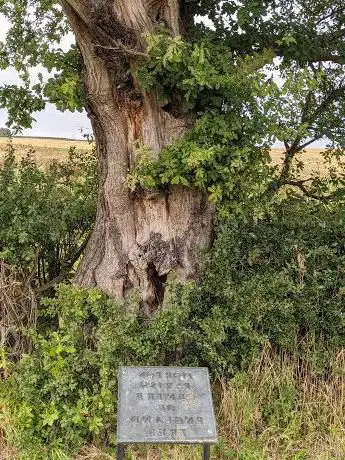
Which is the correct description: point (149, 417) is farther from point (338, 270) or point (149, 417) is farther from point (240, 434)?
point (338, 270)

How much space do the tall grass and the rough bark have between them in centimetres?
108

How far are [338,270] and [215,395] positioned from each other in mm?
1568

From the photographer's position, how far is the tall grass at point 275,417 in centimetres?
412

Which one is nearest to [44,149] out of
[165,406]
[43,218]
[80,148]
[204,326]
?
[80,148]

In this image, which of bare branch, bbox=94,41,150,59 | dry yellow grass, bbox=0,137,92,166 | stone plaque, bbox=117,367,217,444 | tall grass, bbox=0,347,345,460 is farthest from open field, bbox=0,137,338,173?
stone plaque, bbox=117,367,217,444

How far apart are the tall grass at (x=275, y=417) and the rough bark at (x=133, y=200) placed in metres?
1.08

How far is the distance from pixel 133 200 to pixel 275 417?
225 cm

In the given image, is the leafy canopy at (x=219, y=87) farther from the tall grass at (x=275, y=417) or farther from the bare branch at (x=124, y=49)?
the tall grass at (x=275, y=417)

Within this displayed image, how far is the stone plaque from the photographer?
10.4ft

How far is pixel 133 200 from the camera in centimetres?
479

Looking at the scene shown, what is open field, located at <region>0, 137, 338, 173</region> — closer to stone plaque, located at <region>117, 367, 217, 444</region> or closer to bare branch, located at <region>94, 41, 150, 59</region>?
bare branch, located at <region>94, 41, 150, 59</region>

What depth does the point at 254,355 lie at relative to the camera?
462 centimetres

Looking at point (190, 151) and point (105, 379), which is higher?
point (190, 151)

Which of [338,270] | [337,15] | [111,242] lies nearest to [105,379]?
[111,242]
